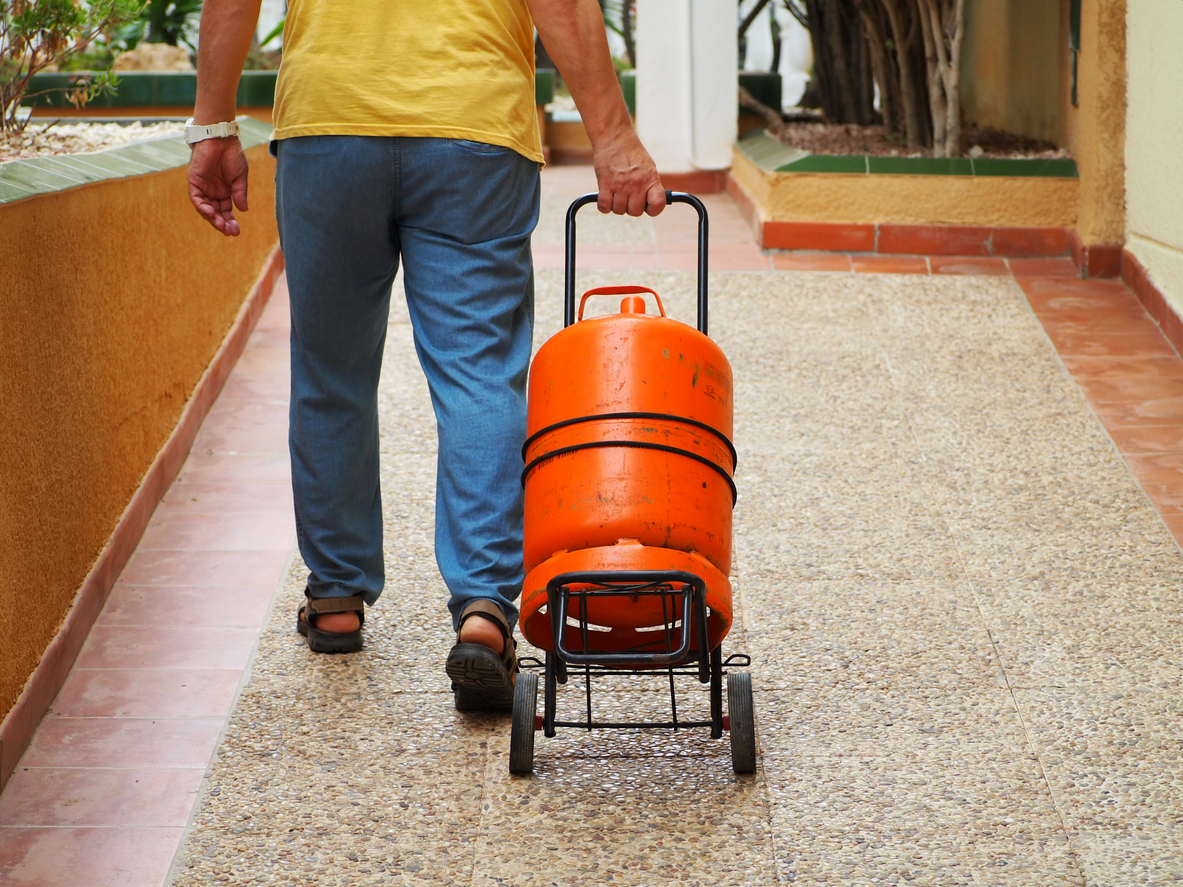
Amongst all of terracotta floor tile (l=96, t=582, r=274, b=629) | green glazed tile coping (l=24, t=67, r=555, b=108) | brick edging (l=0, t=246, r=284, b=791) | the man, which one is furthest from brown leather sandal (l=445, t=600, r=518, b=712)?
green glazed tile coping (l=24, t=67, r=555, b=108)

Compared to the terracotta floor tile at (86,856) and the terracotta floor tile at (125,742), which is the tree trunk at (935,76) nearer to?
the terracotta floor tile at (125,742)

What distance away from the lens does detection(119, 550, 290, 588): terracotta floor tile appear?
11.3 ft

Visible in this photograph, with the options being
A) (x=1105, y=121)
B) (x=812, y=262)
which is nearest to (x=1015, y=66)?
(x=1105, y=121)

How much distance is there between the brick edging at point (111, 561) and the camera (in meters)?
2.63

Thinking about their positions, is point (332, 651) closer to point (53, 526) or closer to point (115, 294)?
point (53, 526)

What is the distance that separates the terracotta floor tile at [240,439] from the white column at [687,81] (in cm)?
483

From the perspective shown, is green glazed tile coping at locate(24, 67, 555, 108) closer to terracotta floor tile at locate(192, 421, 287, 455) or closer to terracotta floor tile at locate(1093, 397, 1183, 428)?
terracotta floor tile at locate(192, 421, 287, 455)

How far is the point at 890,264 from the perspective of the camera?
6598mm

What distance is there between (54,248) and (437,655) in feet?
4.15

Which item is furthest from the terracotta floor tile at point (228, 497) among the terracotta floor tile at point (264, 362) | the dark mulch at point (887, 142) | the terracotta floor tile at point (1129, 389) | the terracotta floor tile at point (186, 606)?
the dark mulch at point (887, 142)

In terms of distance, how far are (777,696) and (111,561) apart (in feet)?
5.55

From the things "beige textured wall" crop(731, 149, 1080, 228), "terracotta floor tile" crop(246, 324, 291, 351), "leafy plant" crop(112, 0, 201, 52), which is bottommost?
"terracotta floor tile" crop(246, 324, 291, 351)

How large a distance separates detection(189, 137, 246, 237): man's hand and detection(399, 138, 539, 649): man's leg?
0.42 metres

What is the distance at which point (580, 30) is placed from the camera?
2494 millimetres
